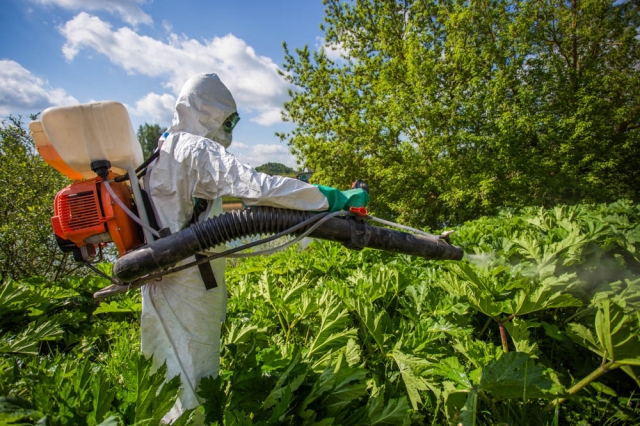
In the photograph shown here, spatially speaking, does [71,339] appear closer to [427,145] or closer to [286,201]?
[286,201]

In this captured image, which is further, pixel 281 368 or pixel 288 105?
pixel 288 105

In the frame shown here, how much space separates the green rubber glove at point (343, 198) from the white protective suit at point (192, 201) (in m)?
0.07

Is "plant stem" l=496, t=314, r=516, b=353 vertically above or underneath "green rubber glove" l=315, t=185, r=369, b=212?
underneath

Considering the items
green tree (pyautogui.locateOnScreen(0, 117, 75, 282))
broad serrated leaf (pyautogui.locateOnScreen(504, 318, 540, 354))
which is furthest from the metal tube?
green tree (pyautogui.locateOnScreen(0, 117, 75, 282))

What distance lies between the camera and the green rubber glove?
181 cm

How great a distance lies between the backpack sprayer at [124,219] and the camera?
1.56 metres

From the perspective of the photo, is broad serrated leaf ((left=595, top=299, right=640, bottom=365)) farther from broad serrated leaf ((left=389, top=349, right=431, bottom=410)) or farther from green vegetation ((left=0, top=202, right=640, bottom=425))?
broad serrated leaf ((left=389, top=349, right=431, bottom=410))

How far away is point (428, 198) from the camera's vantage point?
1330 cm

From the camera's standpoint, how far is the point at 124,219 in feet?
5.90

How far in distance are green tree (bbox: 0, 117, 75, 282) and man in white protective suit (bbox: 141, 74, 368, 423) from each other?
5.05 meters

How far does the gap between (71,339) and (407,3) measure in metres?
17.5

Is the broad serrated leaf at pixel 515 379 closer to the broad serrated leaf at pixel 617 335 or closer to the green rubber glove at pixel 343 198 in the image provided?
the broad serrated leaf at pixel 617 335

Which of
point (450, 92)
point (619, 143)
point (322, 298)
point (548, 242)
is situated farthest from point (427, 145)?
point (322, 298)

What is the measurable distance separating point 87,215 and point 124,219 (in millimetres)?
169
